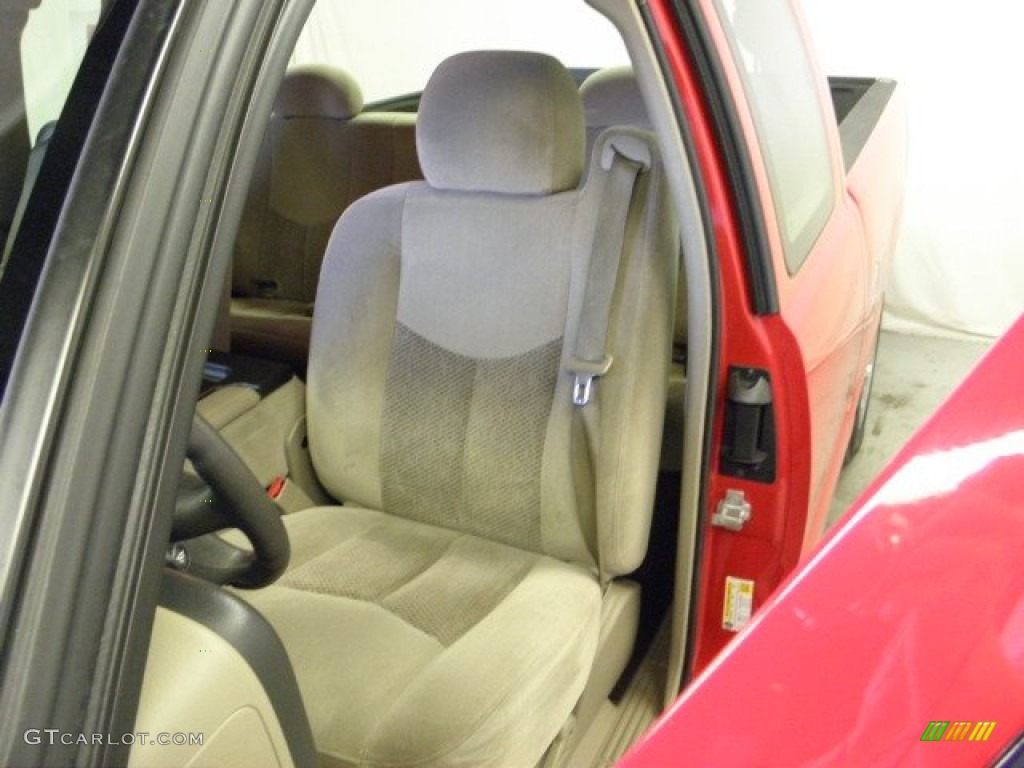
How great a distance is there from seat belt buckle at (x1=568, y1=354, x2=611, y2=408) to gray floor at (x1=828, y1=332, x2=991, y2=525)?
1.13 m

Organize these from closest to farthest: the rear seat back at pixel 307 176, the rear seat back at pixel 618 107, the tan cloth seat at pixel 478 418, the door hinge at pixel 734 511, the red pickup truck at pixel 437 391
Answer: the red pickup truck at pixel 437 391
the tan cloth seat at pixel 478 418
the door hinge at pixel 734 511
the rear seat back at pixel 618 107
the rear seat back at pixel 307 176

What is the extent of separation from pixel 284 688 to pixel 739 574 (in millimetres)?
914

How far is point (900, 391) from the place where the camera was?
10.3 feet

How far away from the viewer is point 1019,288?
3418 millimetres

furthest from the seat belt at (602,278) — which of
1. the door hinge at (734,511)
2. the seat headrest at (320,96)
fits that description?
the seat headrest at (320,96)

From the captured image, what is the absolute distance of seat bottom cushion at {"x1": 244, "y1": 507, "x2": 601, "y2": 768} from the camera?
1.19 m

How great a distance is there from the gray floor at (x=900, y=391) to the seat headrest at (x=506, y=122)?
1.28m

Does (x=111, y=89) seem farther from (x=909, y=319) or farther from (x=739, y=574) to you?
(x=909, y=319)

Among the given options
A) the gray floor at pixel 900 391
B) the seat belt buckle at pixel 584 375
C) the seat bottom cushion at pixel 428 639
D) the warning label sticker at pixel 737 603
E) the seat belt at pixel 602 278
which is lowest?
the gray floor at pixel 900 391

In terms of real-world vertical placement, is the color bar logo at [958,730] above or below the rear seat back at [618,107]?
below

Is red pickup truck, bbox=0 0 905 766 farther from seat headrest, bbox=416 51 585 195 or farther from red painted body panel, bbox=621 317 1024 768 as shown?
red painted body panel, bbox=621 317 1024 768

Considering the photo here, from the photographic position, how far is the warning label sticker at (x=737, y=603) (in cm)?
156

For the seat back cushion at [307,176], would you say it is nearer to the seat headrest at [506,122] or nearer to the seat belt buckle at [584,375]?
the seat headrest at [506,122]

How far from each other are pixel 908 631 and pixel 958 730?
0.25 ft
